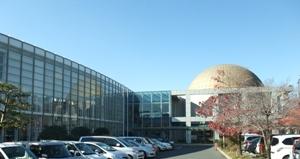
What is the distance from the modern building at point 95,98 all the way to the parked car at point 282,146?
1241 centimetres

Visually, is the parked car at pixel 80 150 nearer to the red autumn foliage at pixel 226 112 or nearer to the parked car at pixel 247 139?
the red autumn foliage at pixel 226 112

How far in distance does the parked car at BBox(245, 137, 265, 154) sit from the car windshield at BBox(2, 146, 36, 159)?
19674 mm

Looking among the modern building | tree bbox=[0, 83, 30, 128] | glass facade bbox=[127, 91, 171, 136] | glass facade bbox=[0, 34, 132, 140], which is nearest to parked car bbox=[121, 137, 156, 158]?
the modern building

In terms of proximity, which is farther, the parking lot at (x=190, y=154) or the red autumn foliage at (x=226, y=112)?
the parking lot at (x=190, y=154)

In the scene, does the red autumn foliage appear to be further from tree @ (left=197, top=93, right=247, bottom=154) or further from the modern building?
the modern building

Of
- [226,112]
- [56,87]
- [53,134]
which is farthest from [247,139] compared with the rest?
[56,87]

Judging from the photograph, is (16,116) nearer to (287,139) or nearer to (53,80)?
(287,139)

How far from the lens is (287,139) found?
80.0ft

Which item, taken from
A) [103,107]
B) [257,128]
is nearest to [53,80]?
[103,107]

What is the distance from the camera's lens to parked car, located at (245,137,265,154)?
32.2 meters

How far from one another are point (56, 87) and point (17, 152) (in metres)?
36.7

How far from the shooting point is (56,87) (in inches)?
2044

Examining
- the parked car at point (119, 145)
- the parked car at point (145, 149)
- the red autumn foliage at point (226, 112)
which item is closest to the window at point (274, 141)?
the red autumn foliage at point (226, 112)

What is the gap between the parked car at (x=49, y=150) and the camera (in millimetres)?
17047
